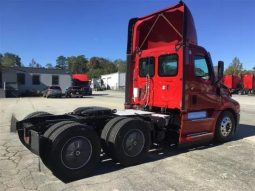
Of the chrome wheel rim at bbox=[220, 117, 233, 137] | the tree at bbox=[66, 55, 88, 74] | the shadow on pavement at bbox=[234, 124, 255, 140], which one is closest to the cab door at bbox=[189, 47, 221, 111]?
the chrome wheel rim at bbox=[220, 117, 233, 137]

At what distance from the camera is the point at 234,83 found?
1960 inches

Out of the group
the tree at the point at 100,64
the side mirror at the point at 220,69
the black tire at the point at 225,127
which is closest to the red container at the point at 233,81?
the black tire at the point at 225,127

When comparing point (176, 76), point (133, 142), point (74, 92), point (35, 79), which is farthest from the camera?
point (35, 79)

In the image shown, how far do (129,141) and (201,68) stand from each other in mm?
3018

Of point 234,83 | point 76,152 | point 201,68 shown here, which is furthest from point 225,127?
point 234,83

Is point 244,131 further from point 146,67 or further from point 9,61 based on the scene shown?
point 9,61

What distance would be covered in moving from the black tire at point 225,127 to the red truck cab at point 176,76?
3 centimetres

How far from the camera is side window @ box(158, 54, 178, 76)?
26.6 feet

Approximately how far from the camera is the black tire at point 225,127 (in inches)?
354

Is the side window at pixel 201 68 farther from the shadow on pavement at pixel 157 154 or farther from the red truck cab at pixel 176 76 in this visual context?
the shadow on pavement at pixel 157 154

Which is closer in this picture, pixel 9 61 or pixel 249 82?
pixel 249 82

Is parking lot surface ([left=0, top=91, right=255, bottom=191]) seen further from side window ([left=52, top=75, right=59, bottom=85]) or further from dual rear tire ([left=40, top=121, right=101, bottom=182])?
side window ([left=52, top=75, right=59, bottom=85])

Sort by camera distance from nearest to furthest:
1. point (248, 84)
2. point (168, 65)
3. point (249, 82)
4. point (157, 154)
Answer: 1. point (157, 154)
2. point (168, 65)
3. point (249, 82)
4. point (248, 84)

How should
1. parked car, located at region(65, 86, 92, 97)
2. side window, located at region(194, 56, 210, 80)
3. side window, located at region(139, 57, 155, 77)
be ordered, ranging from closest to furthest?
side window, located at region(194, 56, 210, 80)
side window, located at region(139, 57, 155, 77)
parked car, located at region(65, 86, 92, 97)
